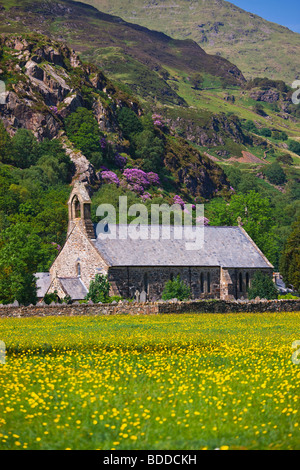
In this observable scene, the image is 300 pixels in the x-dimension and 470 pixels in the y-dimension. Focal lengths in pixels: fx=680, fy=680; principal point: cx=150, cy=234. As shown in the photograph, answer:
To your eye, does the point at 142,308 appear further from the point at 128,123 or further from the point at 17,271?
the point at 128,123

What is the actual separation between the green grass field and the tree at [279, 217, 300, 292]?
148 feet

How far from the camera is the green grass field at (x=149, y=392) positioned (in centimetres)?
1516

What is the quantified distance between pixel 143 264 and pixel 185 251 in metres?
6.22

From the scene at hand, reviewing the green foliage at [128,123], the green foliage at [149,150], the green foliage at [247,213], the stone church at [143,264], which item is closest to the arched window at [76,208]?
the stone church at [143,264]

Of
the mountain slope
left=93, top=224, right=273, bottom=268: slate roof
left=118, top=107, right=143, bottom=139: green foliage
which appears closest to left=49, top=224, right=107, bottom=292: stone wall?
left=93, top=224, right=273, bottom=268: slate roof

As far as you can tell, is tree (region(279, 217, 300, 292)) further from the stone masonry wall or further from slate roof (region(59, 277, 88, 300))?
slate roof (region(59, 277, 88, 300))

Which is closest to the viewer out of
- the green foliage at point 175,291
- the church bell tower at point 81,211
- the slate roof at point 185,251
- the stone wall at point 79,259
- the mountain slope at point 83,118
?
the green foliage at point 175,291

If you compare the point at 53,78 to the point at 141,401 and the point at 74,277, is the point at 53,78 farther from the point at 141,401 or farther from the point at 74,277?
the point at 141,401

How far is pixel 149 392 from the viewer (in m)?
19.0

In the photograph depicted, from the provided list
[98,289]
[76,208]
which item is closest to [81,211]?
[76,208]

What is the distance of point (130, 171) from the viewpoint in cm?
13950

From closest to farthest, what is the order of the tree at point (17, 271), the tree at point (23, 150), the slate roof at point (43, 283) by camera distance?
the tree at point (17, 271), the slate roof at point (43, 283), the tree at point (23, 150)

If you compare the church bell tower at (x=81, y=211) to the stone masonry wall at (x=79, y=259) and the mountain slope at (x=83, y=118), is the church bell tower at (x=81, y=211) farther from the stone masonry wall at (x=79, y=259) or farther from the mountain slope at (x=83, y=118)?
the mountain slope at (x=83, y=118)

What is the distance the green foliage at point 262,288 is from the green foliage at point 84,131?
2956 inches
